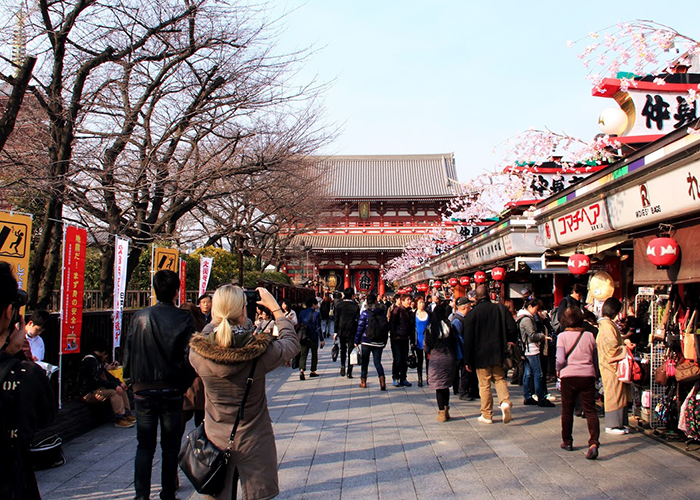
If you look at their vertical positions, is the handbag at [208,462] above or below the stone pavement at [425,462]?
above

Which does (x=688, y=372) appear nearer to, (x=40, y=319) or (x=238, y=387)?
(x=238, y=387)

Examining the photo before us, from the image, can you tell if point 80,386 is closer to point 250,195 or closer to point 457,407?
point 457,407

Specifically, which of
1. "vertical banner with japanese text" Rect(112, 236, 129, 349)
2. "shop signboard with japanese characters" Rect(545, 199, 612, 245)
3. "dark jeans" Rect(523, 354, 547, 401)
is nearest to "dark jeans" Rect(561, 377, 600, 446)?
"shop signboard with japanese characters" Rect(545, 199, 612, 245)

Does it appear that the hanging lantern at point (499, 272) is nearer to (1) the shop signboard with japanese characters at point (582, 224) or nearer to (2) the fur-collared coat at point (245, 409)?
(1) the shop signboard with japanese characters at point (582, 224)

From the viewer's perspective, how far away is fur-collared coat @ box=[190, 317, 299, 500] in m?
3.44

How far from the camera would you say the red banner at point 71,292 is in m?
7.13

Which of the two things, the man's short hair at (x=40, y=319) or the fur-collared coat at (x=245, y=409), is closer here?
the fur-collared coat at (x=245, y=409)

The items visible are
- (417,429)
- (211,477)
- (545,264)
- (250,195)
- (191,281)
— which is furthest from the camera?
(191,281)

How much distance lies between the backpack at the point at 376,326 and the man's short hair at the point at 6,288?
7724 millimetres

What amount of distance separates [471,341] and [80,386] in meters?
5.11

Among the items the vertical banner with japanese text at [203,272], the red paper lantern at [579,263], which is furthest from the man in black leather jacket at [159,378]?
the vertical banner with japanese text at [203,272]

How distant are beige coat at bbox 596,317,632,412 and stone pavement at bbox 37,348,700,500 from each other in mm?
434

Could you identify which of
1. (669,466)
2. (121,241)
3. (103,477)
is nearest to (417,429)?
(669,466)

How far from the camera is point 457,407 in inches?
349
